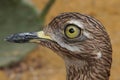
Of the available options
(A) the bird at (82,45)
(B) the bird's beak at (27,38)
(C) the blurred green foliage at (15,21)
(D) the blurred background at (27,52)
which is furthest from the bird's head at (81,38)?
(C) the blurred green foliage at (15,21)

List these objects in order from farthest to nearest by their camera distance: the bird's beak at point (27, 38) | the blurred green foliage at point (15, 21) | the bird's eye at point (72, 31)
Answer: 1. the blurred green foliage at point (15, 21)
2. the bird's beak at point (27, 38)
3. the bird's eye at point (72, 31)

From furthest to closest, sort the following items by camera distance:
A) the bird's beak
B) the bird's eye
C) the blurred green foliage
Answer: the blurred green foliage, the bird's beak, the bird's eye

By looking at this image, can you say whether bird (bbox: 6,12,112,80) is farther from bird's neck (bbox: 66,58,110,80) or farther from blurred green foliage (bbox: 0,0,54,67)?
blurred green foliage (bbox: 0,0,54,67)

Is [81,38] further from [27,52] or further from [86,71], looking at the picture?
[27,52]

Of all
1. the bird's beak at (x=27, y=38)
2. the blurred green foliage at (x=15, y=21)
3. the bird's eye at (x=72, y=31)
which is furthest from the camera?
the blurred green foliage at (x=15, y=21)

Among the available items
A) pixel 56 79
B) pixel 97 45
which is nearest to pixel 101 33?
pixel 97 45

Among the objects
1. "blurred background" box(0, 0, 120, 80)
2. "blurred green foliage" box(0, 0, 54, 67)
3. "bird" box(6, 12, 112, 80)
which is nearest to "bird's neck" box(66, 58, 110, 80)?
"bird" box(6, 12, 112, 80)

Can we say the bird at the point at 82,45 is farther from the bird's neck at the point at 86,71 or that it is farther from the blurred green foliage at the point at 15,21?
the blurred green foliage at the point at 15,21
